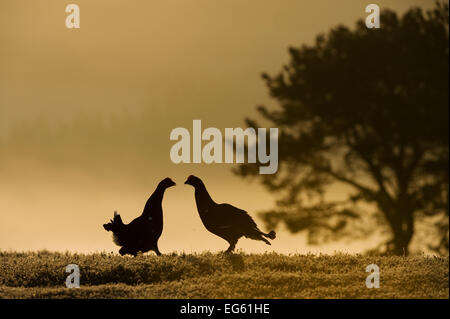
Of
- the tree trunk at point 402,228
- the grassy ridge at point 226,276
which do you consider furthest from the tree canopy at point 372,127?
the grassy ridge at point 226,276

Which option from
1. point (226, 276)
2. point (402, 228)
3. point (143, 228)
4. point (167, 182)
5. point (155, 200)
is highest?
point (167, 182)

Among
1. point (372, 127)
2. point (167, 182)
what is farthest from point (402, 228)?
point (167, 182)

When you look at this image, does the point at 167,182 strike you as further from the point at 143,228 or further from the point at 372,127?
the point at 372,127

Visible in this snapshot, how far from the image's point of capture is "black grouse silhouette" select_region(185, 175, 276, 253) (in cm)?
1962

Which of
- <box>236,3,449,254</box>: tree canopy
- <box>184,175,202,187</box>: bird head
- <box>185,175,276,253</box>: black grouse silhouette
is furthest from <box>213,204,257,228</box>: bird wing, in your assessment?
<box>236,3,449,254</box>: tree canopy

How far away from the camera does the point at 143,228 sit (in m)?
20.2

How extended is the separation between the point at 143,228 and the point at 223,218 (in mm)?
2212

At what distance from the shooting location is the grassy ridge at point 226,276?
1686 cm

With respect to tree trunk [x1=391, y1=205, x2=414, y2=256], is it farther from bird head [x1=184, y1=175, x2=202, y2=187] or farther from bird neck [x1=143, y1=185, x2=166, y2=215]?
bird neck [x1=143, y1=185, x2=166, y2=215]

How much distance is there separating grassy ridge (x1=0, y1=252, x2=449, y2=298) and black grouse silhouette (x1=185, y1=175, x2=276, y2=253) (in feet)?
2.00

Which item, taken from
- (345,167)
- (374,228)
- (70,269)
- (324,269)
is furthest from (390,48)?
(70,269)

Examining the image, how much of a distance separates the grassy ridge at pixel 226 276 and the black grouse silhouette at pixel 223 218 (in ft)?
2.00

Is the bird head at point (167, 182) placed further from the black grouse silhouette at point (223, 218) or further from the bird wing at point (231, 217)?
the bird wing at point (231, 217)
